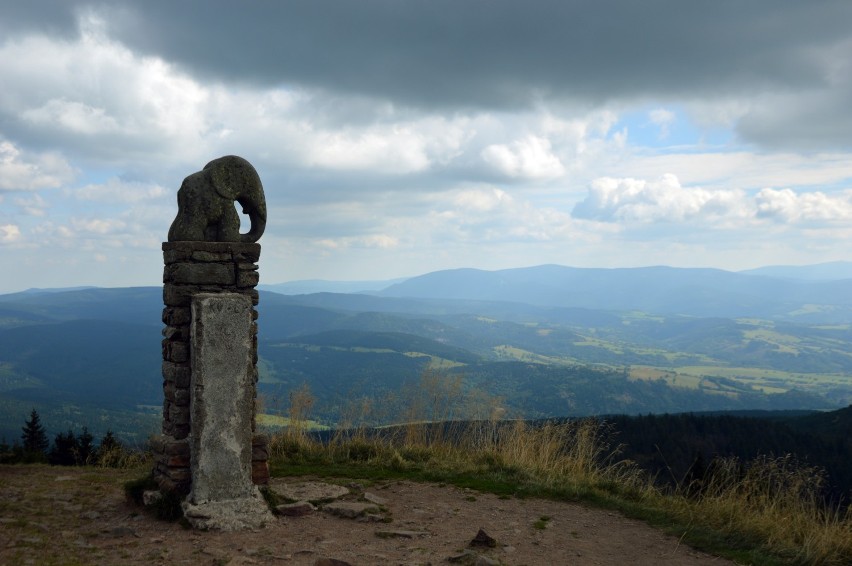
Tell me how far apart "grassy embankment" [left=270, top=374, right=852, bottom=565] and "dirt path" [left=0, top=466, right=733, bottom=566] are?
62cm

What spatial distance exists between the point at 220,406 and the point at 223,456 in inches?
24.5

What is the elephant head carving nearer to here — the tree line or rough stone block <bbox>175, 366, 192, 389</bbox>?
rough stone block <bbox>175, 366, 192, 389</bbox>

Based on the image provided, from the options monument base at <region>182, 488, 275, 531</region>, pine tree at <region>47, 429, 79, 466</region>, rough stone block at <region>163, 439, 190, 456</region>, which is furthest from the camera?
pine tree at <region>47, 429, 79, 466</region>

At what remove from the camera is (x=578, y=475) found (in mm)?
10641

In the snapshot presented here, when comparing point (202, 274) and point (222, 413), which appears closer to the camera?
point (222, 413)

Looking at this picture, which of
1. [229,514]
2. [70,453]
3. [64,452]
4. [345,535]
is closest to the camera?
[345,535]

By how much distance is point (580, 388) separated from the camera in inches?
5797

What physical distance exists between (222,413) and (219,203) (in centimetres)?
298

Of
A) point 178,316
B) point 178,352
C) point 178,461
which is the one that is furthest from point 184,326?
point 178,461

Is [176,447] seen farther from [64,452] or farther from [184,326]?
[64,452]

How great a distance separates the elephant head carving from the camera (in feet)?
28.8

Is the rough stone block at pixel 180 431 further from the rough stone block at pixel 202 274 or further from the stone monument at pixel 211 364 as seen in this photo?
the rough stone block at pixel 202 274

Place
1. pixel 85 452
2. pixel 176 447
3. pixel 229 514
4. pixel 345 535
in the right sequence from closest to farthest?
1. pixel 345 535
2. pixel 229 514
3. pixel 176 447
4. pixel 85 452

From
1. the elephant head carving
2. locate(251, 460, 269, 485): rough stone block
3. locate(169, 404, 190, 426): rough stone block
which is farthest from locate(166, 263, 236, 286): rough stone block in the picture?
locate(251, 460, 269, 485): rough stone block
